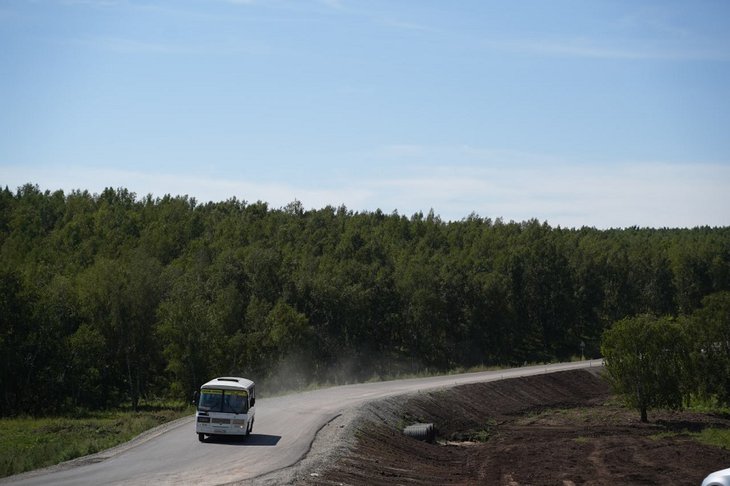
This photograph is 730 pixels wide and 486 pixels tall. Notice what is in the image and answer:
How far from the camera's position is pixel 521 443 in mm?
43156

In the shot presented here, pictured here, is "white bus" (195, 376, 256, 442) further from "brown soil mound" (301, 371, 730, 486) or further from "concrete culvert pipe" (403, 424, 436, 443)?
"concrete culvert pipe" (403, 424, 436, 443)

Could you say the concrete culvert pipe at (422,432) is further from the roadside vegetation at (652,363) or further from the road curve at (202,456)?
the roadside vegetation at (652,363)

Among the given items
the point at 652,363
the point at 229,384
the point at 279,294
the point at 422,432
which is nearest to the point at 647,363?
the point at 652,363

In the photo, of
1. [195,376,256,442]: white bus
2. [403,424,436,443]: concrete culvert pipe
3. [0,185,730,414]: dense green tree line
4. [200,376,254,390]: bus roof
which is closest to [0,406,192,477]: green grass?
[195,376,256,442]: white bus

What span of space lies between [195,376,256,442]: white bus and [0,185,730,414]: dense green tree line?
32.5 m

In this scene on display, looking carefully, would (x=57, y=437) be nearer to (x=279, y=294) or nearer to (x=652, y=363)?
(x=652, y=363)

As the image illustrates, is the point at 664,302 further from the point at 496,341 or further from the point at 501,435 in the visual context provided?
the point at 501,435

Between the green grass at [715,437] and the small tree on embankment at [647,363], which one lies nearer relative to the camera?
the green grass at [715,437]

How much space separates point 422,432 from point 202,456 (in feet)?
48.0

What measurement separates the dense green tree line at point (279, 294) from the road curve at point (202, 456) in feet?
81.2

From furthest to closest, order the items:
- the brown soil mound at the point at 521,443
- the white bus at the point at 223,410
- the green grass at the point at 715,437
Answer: the green grass at the point at 715,437, the white bus at the point at 223,410, the brown soil mound at the point at 521,443

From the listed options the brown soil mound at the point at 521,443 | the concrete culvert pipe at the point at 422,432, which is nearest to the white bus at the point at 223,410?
the brown soil mound at the point at 521,443

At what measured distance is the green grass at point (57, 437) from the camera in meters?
29.7

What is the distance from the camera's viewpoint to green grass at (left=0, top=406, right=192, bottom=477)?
97.5 ft
